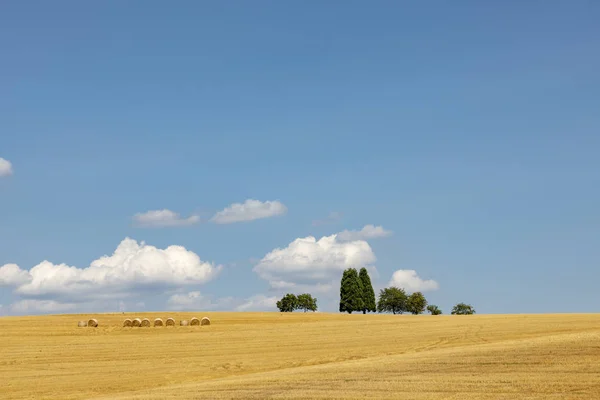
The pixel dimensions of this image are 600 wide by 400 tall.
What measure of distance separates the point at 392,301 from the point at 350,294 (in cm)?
1169

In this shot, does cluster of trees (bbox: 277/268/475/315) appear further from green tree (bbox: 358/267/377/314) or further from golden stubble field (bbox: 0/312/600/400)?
golden stubble field (bbox: 0/312/600/400)

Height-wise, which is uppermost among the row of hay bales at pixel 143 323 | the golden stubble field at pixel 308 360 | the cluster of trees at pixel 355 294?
the cluster of trees at pixel 355 294

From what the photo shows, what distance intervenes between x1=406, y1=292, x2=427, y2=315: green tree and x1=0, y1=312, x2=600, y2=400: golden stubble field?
60.2 meters

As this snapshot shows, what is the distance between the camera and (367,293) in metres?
116

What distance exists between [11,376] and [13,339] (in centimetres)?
1516

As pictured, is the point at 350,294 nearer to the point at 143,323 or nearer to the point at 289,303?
the point at 289,303

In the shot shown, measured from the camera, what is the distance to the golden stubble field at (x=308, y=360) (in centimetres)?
2742

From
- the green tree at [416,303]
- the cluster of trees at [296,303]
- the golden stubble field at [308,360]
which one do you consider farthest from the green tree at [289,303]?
the golden stubble field at [308,360]

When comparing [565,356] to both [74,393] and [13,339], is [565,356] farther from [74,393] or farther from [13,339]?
A: [13,339]

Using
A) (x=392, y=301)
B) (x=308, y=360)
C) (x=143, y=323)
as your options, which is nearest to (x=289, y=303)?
(x=392, y=301)

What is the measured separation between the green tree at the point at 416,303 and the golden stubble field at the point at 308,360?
6018 centimetres

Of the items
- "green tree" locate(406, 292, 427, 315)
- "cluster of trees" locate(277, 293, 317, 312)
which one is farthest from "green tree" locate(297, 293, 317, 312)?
"green tree" locate(406, 292, 427, 315)

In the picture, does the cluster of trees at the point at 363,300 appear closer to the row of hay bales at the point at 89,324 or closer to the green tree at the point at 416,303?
the green tree at the point at 416,303

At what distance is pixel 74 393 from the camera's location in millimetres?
33688
